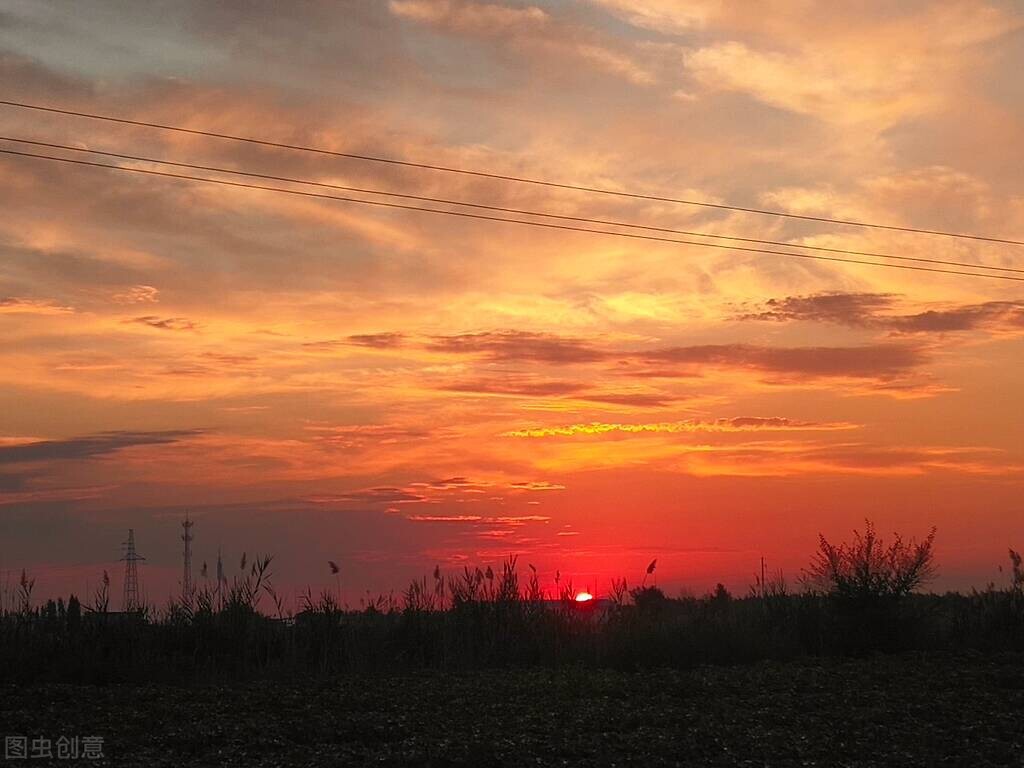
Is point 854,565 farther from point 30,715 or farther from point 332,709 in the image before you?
point 30,715

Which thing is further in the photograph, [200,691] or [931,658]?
[931,658]

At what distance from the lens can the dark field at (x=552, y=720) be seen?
1109 centimetres

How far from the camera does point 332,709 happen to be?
13516 mm

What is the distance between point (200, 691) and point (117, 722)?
280 cm

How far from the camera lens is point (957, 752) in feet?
37.6

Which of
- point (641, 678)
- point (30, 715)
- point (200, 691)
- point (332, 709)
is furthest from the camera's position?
point (641, 678)

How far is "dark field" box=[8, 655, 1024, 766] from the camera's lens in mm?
11086

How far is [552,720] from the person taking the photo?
42.3ft

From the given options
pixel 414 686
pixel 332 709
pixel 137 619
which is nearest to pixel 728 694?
pixel 414 686

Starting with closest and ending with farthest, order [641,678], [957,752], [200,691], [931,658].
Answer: [957,752] < [200,691] < [641,678] < [931,658]

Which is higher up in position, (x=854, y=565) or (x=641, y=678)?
(x=854, y=565)

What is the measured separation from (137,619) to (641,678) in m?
9.24

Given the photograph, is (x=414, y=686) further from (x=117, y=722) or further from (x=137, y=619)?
(x=137, y=619)

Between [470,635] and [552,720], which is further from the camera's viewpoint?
[470,635]
